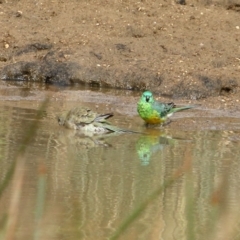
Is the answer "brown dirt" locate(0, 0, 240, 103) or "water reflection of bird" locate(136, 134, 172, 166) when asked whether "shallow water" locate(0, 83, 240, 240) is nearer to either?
"water reflection of bird" locate(136, 134, 172, 166)

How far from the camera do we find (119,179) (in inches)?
260

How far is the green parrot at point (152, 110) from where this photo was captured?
929 cm

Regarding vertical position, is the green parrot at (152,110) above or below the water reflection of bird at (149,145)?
above

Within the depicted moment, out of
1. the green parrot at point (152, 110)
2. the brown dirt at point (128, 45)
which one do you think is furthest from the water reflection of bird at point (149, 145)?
the brown dirt at point (128, 45)

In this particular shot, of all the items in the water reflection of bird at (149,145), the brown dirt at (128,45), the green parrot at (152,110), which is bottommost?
the water reflection of bird at (149,145)

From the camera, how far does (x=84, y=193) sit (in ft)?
20.0

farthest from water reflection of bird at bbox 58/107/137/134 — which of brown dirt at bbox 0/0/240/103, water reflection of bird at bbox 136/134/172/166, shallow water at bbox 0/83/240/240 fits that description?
brown dirt at bbox 0/0/240/103

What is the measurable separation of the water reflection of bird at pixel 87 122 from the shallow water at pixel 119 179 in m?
0.12

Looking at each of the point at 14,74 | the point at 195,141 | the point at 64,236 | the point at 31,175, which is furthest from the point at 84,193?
the point at 14,74

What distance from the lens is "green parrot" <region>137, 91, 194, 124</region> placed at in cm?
929

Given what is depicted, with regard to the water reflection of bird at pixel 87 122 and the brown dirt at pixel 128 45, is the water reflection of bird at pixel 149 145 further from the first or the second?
the brown dirt at pixel 128 45

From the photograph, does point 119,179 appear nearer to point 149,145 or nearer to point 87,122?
point 149,145

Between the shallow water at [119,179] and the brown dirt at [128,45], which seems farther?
the brown dirt at [128,45]

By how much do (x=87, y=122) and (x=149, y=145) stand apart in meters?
1.07
